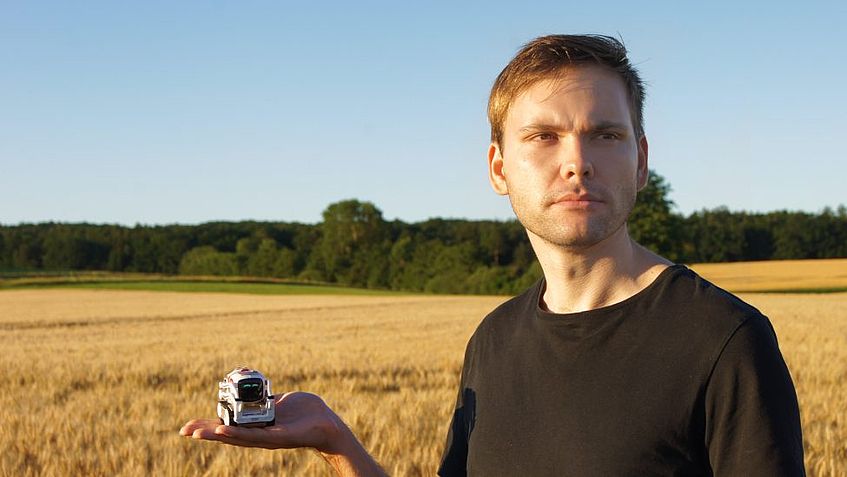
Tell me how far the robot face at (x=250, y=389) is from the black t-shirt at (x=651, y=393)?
0.60 m

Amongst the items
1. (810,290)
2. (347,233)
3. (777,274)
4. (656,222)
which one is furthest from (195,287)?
(777,274)

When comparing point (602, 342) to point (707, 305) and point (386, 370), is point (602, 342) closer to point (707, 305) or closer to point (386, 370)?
point (707, 305)

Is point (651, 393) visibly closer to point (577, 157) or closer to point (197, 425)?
point (577, 157)

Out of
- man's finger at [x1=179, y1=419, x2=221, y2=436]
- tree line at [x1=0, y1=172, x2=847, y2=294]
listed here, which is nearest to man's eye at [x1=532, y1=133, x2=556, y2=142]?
man's finger at [x1=179, y1=419, x2=221, y2=436]

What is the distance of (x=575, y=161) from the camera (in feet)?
6.07

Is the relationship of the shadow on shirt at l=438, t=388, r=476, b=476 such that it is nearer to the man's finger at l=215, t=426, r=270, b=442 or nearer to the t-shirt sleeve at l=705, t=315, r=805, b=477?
the man's finger at l=215, t=426, r=270, b=442

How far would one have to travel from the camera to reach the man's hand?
1.77 meters

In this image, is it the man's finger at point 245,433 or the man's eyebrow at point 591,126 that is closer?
the man's finger at point 245,433

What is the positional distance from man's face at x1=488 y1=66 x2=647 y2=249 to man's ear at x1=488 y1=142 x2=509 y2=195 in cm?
21

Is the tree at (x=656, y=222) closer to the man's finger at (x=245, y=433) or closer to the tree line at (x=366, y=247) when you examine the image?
the tree line at (x=366, y=247)

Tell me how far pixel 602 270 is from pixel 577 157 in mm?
266

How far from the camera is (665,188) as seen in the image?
6512 centimetres

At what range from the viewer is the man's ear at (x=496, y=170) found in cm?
217

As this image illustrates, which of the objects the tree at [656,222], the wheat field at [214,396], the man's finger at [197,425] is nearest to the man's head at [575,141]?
the man's finger at [197,425]
